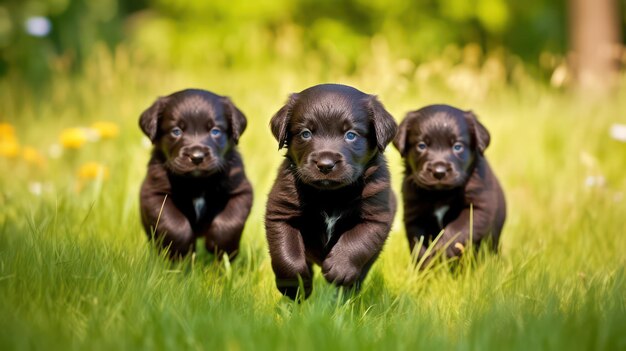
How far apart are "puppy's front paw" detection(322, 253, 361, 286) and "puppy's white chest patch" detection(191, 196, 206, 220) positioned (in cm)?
132

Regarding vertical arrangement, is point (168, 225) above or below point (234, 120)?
below

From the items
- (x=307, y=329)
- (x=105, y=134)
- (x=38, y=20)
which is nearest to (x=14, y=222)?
(x=105, y=134)

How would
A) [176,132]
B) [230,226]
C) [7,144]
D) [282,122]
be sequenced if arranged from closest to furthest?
[282,122]
[230,226]
[176,132]
[7,144]

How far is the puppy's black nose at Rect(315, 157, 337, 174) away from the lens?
3.73 meters

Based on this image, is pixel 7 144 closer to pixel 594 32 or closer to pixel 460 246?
pixel 460 246

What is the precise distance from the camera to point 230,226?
471 cm

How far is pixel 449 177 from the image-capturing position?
16.2ft

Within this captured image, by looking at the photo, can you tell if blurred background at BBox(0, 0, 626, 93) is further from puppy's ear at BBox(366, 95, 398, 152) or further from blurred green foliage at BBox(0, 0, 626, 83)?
puppy's ear at BBox(366, 95, 398, 152)

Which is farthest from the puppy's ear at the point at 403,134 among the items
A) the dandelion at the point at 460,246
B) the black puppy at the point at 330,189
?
the black puppy at the point at 330,189

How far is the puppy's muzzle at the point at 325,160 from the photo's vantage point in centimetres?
374

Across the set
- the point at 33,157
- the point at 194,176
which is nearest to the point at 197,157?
the point at 194,176

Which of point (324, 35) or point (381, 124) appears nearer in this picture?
point (381, 124)

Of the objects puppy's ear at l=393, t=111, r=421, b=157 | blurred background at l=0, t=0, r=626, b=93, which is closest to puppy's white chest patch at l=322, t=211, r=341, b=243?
puppy's ear at l=393, t=111, r=421, b=157

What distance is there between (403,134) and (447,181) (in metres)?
0.51
